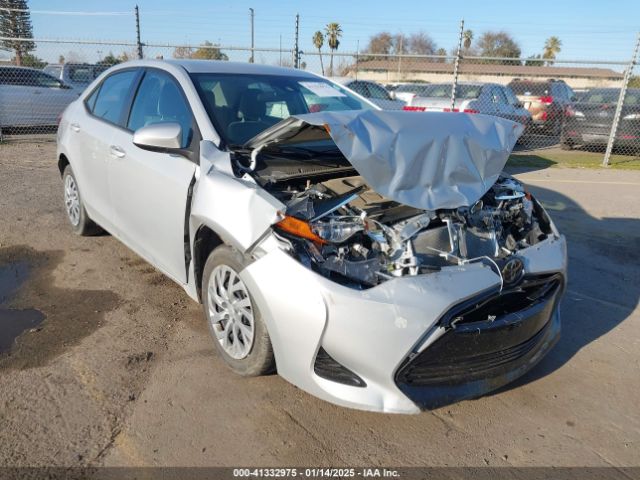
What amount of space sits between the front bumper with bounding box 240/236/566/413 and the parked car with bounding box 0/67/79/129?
12010 millimetres

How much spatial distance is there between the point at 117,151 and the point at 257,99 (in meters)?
1.14

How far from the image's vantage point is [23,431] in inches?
98.8

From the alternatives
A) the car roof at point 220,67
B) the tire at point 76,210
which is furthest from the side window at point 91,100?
the tire at point 76,210

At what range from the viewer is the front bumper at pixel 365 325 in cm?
230

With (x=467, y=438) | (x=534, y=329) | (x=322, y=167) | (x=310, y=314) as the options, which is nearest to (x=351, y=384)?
(x=310, y=314)

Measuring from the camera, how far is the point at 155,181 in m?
3.46

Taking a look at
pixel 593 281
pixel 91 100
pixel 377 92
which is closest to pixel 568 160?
pixel 377 92

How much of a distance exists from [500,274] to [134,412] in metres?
1.98

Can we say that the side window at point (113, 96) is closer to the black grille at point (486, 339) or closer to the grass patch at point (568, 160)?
the black grille at point (486, 339)

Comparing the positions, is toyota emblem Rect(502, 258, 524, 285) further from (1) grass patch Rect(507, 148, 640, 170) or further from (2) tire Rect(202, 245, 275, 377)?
(1) grass patch Rect(507, 148, 640, 170)

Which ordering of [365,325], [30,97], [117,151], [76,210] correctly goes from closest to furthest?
[365,325]
[117,151]
[76,210]
[30,97]

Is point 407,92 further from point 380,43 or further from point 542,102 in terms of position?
point 380,43

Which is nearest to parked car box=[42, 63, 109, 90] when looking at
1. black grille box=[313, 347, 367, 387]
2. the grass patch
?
the grass patch

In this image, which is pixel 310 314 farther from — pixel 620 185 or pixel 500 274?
pixel 620 185
